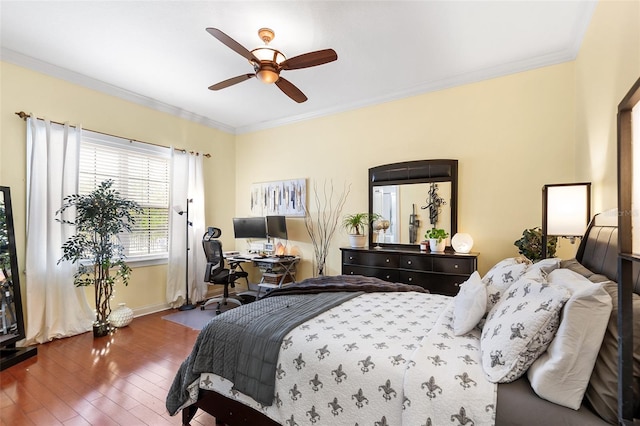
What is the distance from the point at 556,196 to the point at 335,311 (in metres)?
1.79

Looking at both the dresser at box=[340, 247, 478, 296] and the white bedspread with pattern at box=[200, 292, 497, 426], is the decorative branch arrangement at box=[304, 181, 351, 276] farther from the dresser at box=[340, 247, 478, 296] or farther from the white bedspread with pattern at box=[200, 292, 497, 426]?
the white bedspread with pattern at box=[200, 292, 497, 426]

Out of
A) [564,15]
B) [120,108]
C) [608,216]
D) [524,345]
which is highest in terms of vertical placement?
[564,15]

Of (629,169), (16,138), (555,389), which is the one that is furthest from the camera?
(16,138)

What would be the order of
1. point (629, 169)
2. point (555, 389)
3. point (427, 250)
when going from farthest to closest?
→ 1. point (427, 250)
2. point (555, 389)
3. point (629, 169)

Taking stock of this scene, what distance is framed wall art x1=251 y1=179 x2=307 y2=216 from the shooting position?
4789mm

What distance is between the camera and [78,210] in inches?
129

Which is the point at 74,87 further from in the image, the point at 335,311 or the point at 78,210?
the point at 335,311

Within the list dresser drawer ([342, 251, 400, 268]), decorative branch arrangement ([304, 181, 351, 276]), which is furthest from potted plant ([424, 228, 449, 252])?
decorative branch arrangement ([304, 181, 351, 276])

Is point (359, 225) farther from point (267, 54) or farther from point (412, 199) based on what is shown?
point (267, 54)

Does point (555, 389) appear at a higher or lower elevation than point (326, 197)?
lower

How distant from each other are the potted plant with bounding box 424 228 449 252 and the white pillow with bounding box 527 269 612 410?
→ 7.68ft

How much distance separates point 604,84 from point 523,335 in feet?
6.60

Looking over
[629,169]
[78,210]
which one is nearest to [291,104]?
[78,210]

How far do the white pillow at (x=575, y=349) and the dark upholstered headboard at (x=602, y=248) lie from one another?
313 millimetres
